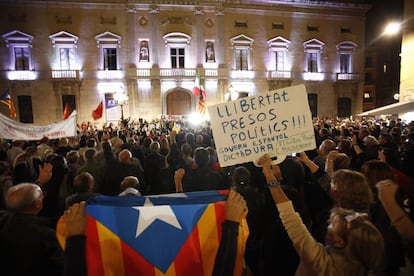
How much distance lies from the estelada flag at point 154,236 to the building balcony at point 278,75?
1088 inches

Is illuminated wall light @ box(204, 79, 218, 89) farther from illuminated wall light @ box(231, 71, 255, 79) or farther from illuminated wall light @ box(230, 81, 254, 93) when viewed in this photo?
illuminated wall light @ box(231, 71, 255, 79)

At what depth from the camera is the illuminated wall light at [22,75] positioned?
24969 millimetres

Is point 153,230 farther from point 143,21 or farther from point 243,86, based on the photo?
point 243,86

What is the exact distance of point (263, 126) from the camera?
2.82 metres

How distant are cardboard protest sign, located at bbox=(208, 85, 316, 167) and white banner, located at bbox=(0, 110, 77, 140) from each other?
24.8 ft

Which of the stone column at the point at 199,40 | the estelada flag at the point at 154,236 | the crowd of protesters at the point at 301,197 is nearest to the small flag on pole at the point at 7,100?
the crowd of protesters at the point at 301,197

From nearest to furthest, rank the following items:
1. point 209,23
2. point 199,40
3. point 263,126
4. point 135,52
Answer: point 263,126 → point 135,52 → point 199,40 → point 209,23

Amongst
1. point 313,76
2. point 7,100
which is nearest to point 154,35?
point 7,100

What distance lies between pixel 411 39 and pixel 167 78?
17.3 meters

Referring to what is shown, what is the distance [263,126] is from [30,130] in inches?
312

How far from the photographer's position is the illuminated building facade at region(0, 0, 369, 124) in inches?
995

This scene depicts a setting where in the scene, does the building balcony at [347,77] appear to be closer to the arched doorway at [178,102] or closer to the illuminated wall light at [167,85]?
the arched doorway at [178,102]

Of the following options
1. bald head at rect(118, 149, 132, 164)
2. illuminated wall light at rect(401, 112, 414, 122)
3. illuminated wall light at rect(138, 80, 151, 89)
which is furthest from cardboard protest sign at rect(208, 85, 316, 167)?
illuminated wall light at rect(138, 80, 151, 89)

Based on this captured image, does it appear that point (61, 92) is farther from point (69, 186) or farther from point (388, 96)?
point (388, 96)
